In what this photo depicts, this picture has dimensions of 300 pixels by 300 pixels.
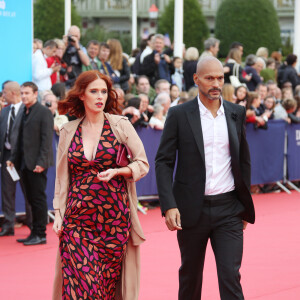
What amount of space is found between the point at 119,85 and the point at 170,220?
868cm

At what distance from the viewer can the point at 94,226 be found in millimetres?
5660

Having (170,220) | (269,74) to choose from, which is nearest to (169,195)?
(170,220)

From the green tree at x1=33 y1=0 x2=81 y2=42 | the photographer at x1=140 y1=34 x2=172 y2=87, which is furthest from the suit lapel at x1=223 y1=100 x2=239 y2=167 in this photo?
the green tree at x1=33 y1=0 x2=81 y2=42

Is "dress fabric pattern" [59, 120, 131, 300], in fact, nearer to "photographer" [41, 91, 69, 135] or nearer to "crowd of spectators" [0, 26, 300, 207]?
"crowd of spectators" [0, 26, 300, 207]

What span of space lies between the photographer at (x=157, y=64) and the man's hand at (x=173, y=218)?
995 centimetres

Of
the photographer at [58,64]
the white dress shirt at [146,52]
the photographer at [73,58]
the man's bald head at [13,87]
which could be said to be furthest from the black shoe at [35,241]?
the white dress shirt at [146,52]

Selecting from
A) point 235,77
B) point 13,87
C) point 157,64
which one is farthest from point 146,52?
point 13,87

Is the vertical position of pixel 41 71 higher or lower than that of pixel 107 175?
higher

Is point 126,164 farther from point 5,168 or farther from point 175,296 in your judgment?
point 5,168

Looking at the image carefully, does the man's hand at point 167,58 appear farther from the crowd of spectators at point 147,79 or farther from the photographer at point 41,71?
the photographer at point 41,71

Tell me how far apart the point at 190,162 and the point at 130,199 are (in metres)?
0.51

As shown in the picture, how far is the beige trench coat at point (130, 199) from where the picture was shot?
574cm

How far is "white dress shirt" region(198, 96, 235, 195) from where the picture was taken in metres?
5.73

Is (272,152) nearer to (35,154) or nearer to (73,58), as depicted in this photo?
(73,58)
